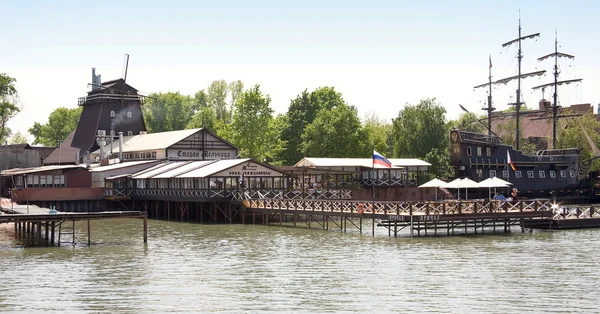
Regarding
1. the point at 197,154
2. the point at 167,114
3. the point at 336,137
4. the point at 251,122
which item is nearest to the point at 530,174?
the point at 336,137

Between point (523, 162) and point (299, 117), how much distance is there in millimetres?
26911

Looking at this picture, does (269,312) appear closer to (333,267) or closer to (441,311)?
(441,311)

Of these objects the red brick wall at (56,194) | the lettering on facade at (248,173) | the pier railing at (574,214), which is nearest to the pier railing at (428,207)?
the pier railing at (574,214)

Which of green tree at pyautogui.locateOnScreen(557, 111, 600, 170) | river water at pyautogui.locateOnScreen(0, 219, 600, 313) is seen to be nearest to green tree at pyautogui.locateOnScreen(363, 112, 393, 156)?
green tree at pyautogui.locateOnScreen(557, 111, 600, 170)

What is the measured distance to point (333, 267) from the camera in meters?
34.2

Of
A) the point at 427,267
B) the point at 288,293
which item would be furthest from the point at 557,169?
the point at 288,293

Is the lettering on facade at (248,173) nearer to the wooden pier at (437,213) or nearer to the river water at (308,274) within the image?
the wooden pier at (437,213)

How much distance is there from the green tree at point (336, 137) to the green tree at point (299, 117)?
386cm

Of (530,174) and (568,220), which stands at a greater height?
(530,174)

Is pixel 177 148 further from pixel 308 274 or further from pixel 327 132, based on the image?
pixel 308 274

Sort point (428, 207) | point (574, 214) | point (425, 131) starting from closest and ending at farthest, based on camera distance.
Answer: point (428, 207) < point (574, 214) < point (425, 131)

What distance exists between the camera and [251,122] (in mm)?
94375

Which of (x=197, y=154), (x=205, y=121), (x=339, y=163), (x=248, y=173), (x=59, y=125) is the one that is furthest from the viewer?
(x=59, y=125)

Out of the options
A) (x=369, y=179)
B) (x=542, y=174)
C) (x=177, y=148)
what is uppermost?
(x=177, y=148)
